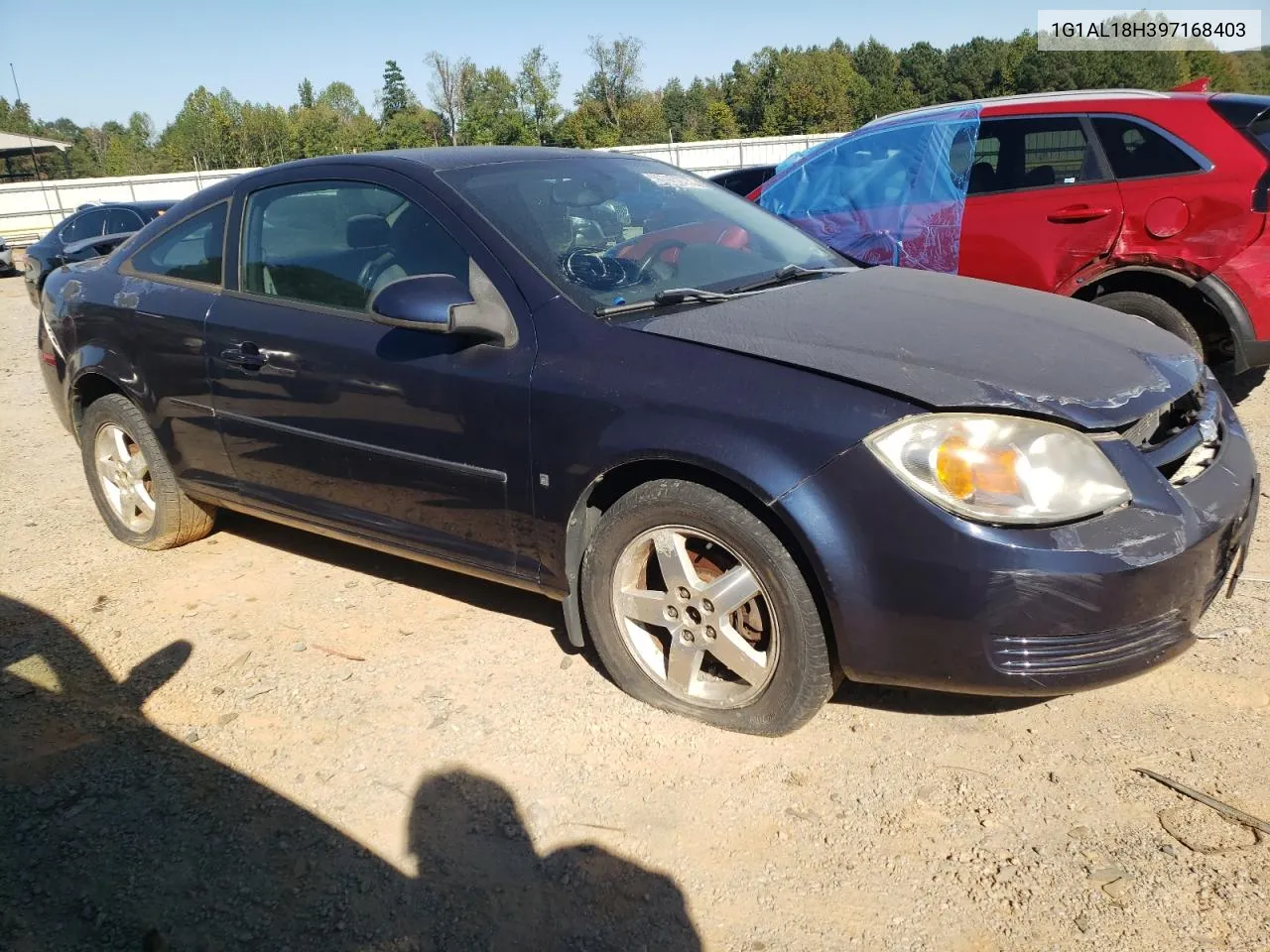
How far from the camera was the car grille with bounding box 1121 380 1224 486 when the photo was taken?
2.61m

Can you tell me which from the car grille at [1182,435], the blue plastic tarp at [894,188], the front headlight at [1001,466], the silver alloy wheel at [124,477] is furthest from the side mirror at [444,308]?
the blue plastic tarp at [894,188]

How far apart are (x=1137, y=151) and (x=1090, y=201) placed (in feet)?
1.10

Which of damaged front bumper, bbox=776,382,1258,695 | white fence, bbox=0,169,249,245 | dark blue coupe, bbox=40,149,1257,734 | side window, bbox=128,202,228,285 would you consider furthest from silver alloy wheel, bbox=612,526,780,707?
white fence, bbox=0,169,249,245

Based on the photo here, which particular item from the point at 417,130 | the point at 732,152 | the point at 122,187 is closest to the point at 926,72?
the point at 417,130

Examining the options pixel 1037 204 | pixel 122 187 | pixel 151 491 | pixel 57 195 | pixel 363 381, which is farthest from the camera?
pixel 122 187

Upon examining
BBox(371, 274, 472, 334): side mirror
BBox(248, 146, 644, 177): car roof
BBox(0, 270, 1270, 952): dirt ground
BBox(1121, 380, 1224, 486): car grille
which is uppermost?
BBox(248, 146, 644, 177): car roof

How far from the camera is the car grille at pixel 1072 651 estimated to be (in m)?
2.38

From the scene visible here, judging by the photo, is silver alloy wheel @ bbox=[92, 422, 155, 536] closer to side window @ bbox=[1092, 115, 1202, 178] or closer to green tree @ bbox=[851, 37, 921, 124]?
side window @ bbox=[1092, 115, 1202, 178]

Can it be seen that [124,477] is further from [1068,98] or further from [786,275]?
[1068,98]

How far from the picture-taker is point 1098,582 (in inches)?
91.4

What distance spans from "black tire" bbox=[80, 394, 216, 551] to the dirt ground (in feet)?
2.62

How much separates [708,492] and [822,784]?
0.82 metres

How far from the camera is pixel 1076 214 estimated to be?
5.30m

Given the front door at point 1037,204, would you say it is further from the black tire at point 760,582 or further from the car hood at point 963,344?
the black tire at point 760,582
